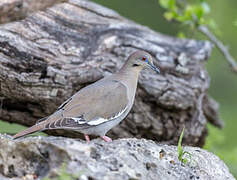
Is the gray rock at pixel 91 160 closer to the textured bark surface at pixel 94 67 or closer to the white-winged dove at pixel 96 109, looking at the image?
the white-winged dove at pixel 96 109

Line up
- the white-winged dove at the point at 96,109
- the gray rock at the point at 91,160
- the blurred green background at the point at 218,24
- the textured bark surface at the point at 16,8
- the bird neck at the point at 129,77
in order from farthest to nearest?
the blurred green background at the point at 218,24 < the textured bark surface at the point at 16,8 < the bird neck at the point at 129,77 < the white-winged dove at the point at 96,109 < the gray rock at the point at 91,160

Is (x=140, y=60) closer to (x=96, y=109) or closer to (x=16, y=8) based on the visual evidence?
(x=96, y=109)

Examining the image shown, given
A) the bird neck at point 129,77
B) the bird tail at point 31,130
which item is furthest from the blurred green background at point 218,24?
the bird tail at point 31,130

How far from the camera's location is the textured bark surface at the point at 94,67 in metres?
5.90

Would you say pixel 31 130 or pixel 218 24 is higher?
pixel 218 24

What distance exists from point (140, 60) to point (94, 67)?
65 cm

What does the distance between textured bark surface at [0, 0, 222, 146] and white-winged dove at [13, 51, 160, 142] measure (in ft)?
2.20

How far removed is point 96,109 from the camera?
5.13 meters

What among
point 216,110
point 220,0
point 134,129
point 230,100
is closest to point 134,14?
point 220,0

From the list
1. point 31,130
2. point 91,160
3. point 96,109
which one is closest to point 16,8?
point 96,109

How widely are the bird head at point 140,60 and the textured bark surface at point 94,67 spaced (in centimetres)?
47

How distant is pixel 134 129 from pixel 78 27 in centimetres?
167

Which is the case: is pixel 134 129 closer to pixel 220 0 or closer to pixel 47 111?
pixel 47 111

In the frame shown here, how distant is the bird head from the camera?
19.3ft
